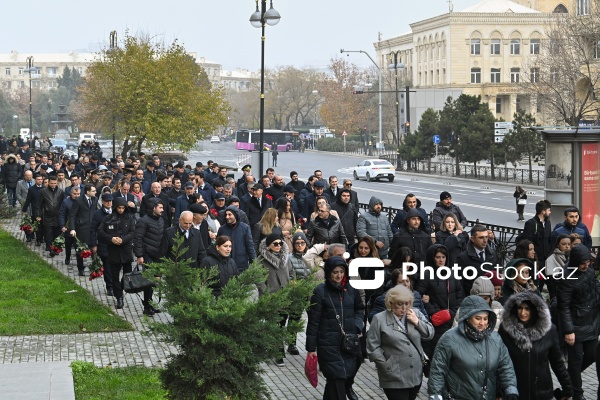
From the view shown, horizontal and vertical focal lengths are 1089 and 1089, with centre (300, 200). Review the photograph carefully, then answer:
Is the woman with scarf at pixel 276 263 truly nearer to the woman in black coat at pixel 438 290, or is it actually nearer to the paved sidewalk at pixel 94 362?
the paved sidewalk at pixel 94 362

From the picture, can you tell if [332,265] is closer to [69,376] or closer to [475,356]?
[475,356]

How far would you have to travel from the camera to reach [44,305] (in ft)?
53.5

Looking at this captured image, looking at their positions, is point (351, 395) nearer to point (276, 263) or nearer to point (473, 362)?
point (276, 263)

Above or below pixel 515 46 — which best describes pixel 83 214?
below

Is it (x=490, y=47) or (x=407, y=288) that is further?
(x=490, y=47)

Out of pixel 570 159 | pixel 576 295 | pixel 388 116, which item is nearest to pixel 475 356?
pixel 576 295

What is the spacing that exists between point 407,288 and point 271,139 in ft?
316

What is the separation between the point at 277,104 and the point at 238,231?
127 meters

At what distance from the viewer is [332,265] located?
31.0ft

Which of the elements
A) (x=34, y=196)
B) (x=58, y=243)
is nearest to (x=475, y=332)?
(x=58, y=243)

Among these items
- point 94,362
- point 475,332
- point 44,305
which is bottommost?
point 94,362

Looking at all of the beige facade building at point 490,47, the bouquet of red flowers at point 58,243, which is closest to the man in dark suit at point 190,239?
the bouquet of red flowers at point 58,243

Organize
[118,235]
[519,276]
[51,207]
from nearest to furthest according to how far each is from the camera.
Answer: [519,276], [118,235], [51,207]

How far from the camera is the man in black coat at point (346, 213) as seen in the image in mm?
18312
